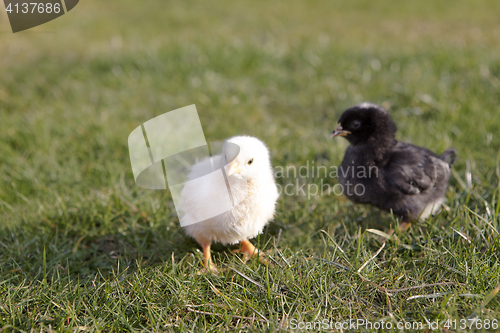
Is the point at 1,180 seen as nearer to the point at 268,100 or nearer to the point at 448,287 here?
the point at 268,100

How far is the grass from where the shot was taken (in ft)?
7.96

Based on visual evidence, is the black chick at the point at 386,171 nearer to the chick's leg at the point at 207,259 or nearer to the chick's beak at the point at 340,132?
the chick's beak at the point at 340,132

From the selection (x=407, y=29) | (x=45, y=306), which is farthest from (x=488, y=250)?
(x=407, y=29)

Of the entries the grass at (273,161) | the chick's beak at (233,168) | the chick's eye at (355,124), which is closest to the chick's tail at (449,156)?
the grass at (273,161)

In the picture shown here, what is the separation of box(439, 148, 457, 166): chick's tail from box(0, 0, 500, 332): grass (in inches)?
6.6

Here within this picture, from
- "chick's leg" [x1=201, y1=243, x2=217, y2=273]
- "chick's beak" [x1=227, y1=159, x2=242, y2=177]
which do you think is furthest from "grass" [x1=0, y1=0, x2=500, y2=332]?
"chick's beak" [x1=227, y1=159, x2=242, y2=177]

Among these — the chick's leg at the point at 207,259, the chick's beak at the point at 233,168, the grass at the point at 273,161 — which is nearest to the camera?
the grass at the point at 273,161

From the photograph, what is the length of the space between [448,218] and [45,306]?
3004mm

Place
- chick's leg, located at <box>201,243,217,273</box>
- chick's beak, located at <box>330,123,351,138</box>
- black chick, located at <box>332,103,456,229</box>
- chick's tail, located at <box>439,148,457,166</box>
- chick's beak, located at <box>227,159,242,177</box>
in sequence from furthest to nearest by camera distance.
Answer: chick's tail, located at <box>439,148,457,166</box>, chick's beak, located at <box>330,123,351,138</box>, black chick, located at <box>332,103,456,229</box>, chick's leg, located at <box>201,243,217,273</box>, chick's beak, located at <box>227,159,242,177</box>

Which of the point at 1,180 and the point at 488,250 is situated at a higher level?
the point at 1,180

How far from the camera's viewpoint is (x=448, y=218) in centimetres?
310

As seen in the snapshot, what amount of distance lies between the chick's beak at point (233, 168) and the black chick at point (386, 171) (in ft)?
3.59

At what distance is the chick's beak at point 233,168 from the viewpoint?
8.29 ft

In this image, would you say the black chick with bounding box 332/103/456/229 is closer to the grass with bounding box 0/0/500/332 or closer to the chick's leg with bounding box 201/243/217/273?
the grass with bounding box 0/0/500/332
